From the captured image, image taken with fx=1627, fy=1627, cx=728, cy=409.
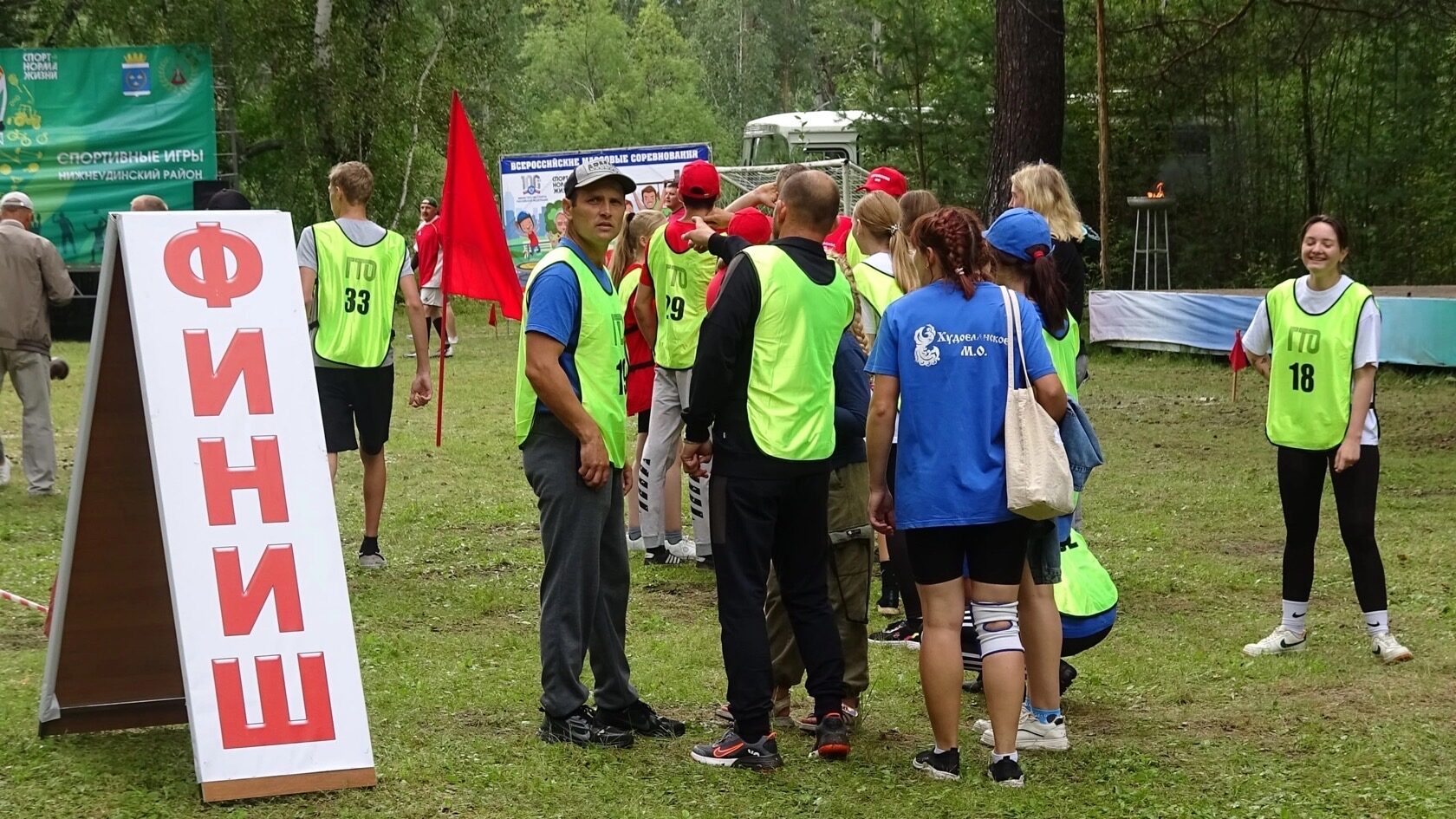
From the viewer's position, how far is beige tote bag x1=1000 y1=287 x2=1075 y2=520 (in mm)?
4820

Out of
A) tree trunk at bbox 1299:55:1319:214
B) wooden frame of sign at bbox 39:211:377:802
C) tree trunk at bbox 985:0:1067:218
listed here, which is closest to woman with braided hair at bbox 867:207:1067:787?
wooden frame of sign at bbox 39:211:377:802

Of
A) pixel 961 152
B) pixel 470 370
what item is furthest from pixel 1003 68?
pixel 961 152

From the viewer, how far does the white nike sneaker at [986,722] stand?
5.55 meters

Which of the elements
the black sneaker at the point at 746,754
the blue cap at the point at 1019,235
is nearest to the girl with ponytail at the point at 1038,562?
the blue cap at the point at 1019,235

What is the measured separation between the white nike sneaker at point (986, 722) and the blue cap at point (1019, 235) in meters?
1.53

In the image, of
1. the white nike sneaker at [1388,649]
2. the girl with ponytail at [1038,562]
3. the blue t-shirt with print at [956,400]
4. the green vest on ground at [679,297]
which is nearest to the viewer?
the blue t-shirt with print at [956,400]

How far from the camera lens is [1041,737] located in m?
5.49

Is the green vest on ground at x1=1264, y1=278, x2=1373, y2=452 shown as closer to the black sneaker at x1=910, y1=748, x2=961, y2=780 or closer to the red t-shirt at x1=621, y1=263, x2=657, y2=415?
the black sneaker at x1=910, y1=748, x2=961, y2=780

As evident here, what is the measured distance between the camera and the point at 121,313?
5.14 meters

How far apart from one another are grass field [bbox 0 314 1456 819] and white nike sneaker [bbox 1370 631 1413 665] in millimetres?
57

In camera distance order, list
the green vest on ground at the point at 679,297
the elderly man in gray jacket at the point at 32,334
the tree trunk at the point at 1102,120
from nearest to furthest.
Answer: the green vest on ground at the point at 679,297 → the elderly man in gray jacket at the point at 32,334 → the tree trunk at the point at 1102,120

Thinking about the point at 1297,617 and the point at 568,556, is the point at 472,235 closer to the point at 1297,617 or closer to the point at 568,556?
the point at 568,556

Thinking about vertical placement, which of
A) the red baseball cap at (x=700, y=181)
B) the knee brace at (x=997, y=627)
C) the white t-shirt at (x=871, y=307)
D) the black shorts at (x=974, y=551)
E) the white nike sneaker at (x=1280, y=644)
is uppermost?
the red baseball cap at (x=700, y=181)

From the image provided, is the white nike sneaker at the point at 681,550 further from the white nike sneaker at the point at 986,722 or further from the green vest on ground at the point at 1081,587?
the green vest on ground at the point at 1081,587
